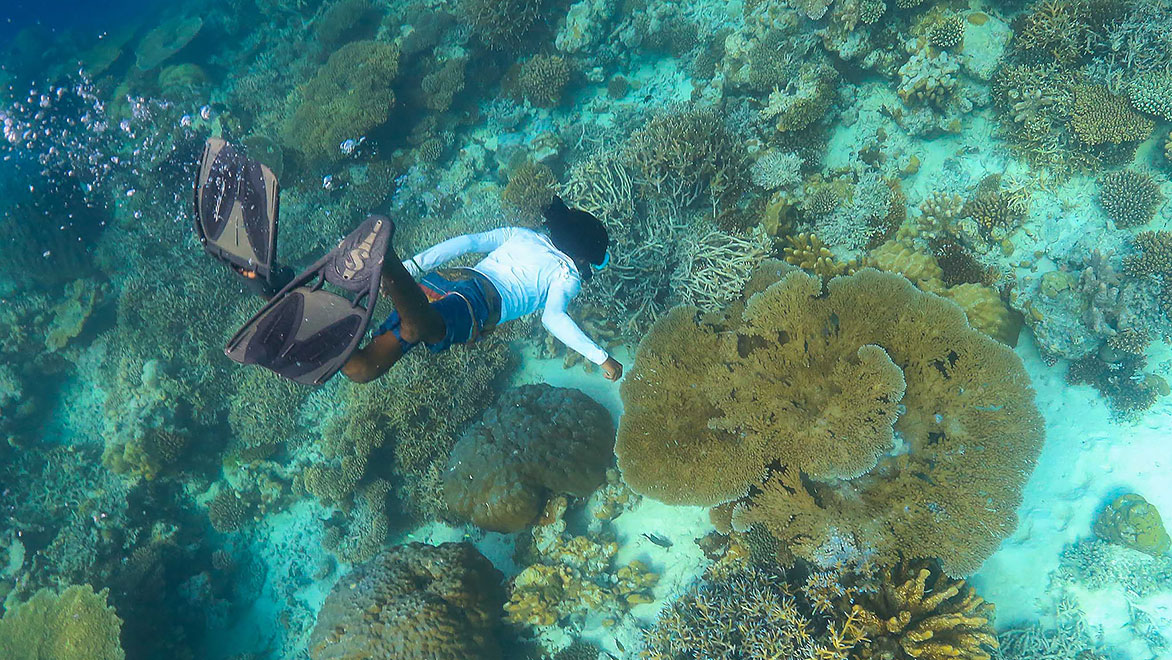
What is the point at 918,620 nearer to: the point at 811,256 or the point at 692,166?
the point at 811,256

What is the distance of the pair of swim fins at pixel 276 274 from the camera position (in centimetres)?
283

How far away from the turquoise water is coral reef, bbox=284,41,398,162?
0.07 meters

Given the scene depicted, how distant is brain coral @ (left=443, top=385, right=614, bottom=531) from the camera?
5.30 meters

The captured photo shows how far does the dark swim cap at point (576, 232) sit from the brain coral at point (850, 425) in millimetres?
1225

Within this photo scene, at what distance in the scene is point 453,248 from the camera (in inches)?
176

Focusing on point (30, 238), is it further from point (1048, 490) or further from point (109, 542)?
point (1048, 490)

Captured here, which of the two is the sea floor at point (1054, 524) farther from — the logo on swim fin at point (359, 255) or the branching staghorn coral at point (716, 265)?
the logo on swim fin at point (359, 255)

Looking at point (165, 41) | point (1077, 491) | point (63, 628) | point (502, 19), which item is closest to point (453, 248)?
point (1077, 491)

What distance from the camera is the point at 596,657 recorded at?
5082mm

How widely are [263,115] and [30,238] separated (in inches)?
193

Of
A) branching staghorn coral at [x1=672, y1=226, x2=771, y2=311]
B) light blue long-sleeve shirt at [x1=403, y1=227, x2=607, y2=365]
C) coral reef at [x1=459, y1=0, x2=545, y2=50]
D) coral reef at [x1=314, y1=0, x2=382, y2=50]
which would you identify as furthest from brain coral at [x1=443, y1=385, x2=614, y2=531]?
coral reef at [x1=314, y1=0, x2=382, y2=50]

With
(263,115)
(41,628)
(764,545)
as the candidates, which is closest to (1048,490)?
(764,545)

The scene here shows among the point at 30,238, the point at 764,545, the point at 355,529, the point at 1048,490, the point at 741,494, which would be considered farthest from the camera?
the point at 30,238

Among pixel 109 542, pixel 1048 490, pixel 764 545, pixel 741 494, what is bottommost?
pixel 109 542
